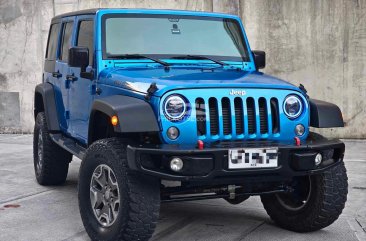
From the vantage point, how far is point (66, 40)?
635 cm

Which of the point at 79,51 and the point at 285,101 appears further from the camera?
the point at 79,51

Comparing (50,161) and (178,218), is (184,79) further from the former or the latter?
(50,161)

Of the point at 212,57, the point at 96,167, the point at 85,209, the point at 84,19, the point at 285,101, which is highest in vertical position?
the point at 84,19

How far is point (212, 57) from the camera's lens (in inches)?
208

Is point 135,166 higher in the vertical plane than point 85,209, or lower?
higher

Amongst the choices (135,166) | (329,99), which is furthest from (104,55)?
(329,99)

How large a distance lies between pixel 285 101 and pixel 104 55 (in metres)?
1.61

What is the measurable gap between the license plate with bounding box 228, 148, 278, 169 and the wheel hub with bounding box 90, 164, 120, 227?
840mm

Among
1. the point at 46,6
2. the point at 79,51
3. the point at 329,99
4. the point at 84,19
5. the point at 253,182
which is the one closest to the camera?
the point at 253,182

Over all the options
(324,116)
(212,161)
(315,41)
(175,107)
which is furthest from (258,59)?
(315,41)

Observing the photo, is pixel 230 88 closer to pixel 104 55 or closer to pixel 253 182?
pixel 253 182

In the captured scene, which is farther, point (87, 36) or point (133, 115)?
point (87, 36)

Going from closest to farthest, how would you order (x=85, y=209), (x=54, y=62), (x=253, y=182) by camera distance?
(x=253, y=182), (x=85, y=209), (x=54, y=62)

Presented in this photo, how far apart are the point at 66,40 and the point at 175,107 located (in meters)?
2.64
